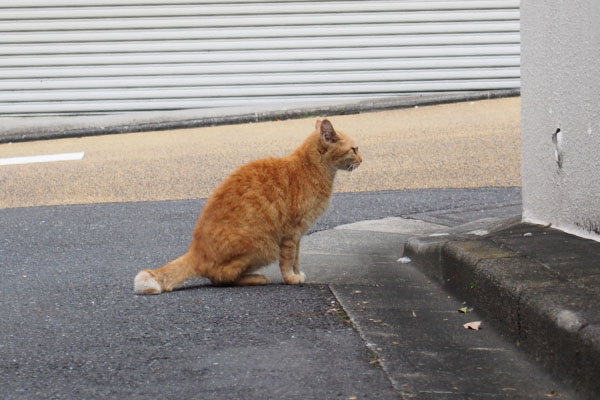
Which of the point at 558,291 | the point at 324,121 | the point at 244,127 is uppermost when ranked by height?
the point at 324,121

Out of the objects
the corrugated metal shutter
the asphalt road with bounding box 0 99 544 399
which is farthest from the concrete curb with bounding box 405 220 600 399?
the corrugated metal shutter

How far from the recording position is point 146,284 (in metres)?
5.05

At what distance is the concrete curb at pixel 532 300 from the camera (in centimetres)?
333

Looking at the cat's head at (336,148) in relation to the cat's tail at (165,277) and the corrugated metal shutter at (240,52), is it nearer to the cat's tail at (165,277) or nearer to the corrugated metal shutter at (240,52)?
the cat's tail at (165,277)

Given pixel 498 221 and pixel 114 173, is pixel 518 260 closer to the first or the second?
pixel 498 221

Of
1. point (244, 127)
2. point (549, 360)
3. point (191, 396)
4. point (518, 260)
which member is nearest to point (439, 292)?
point (518, 260)

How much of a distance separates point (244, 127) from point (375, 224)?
534 cm

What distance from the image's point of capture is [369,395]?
3.40m

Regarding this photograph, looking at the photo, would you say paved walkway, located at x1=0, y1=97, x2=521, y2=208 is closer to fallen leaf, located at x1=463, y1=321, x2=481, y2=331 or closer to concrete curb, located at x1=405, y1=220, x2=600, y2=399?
concrete curb, located at x1=405, y1=220, x2=600, y2=399

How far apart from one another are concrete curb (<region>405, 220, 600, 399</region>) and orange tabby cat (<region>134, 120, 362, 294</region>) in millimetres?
762

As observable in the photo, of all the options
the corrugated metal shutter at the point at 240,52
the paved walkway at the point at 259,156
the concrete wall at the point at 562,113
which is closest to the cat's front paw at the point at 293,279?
the concrete wall at the point at 562,113

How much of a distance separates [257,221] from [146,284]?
2.15ft

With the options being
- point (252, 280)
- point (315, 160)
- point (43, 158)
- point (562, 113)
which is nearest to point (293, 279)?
point (252, 280)

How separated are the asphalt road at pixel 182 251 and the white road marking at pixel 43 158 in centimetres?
20
